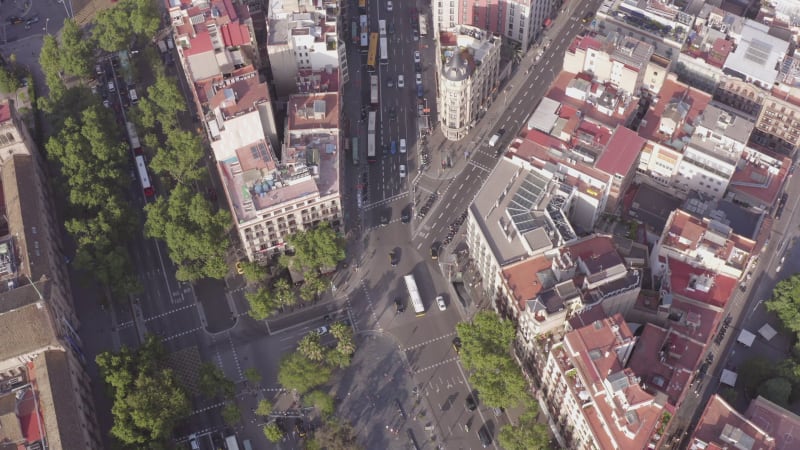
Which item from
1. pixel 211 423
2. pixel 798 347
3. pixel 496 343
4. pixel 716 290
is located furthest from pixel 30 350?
pixel 798 347

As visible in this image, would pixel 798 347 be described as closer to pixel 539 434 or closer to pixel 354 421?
pixel 539 434

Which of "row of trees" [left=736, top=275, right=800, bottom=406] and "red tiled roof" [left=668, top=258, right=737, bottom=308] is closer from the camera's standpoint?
"row of trees" [left=736, top=275, right=800, bottom=406]

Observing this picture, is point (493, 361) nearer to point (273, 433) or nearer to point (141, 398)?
point (273, 433)

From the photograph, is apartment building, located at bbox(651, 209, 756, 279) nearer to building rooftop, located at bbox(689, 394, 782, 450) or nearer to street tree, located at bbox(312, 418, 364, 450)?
building rooftop, located at bbox(689, 394, 782, 450)

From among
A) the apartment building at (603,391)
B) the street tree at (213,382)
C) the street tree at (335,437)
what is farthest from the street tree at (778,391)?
the street tree at (213,382)

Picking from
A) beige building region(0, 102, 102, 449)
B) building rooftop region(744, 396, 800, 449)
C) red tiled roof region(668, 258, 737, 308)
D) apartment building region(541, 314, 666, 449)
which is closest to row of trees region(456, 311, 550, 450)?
apartment building region(541, 314, 666, 449)

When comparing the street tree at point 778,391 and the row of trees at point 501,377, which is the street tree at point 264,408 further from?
the street tree at point 778,391
